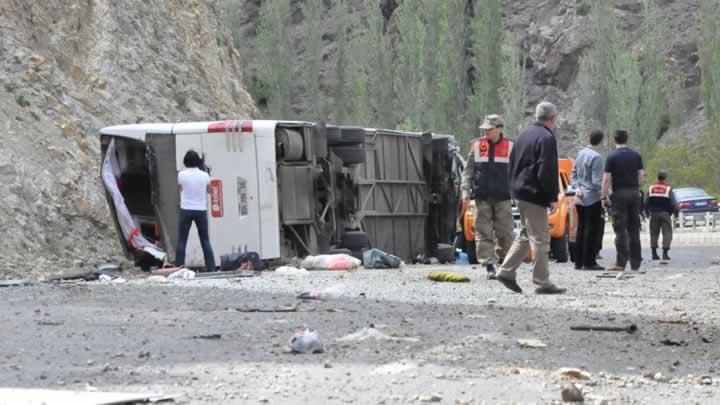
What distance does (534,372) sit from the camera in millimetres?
8672

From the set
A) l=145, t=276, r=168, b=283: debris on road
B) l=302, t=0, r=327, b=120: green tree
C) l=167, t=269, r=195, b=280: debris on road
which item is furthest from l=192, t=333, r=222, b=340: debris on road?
l=302, t=0, r=327, b=120: green tree

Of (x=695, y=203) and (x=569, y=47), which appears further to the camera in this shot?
(x=569, y=47)

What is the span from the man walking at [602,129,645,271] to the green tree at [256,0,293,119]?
6106 centimetres

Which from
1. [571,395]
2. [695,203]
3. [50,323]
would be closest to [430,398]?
[571,395]

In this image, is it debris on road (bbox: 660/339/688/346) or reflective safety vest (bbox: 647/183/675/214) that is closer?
debris on road (bbox: 660/339/688/346)

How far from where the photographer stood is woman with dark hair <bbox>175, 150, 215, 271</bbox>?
2058 centimetres

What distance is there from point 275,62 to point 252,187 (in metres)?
60.1

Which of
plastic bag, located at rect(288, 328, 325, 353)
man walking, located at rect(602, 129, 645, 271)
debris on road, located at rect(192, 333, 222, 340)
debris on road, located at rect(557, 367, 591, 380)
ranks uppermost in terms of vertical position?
man walking, located at rect(602, 129, 645, 271)

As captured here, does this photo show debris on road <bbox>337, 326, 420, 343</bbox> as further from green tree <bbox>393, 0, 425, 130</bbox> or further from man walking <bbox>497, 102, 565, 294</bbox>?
green tree <bbox>393, 0, 425, 130</bbox>

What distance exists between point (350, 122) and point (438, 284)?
6632cm

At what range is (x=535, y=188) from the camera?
1462 centimetres

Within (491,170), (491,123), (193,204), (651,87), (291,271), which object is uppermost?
(651,87)

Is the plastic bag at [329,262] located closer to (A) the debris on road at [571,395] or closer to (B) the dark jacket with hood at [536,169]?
(B) the dark jacket with hood at [536,169]

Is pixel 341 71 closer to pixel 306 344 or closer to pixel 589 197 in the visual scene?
pixel 589 197
